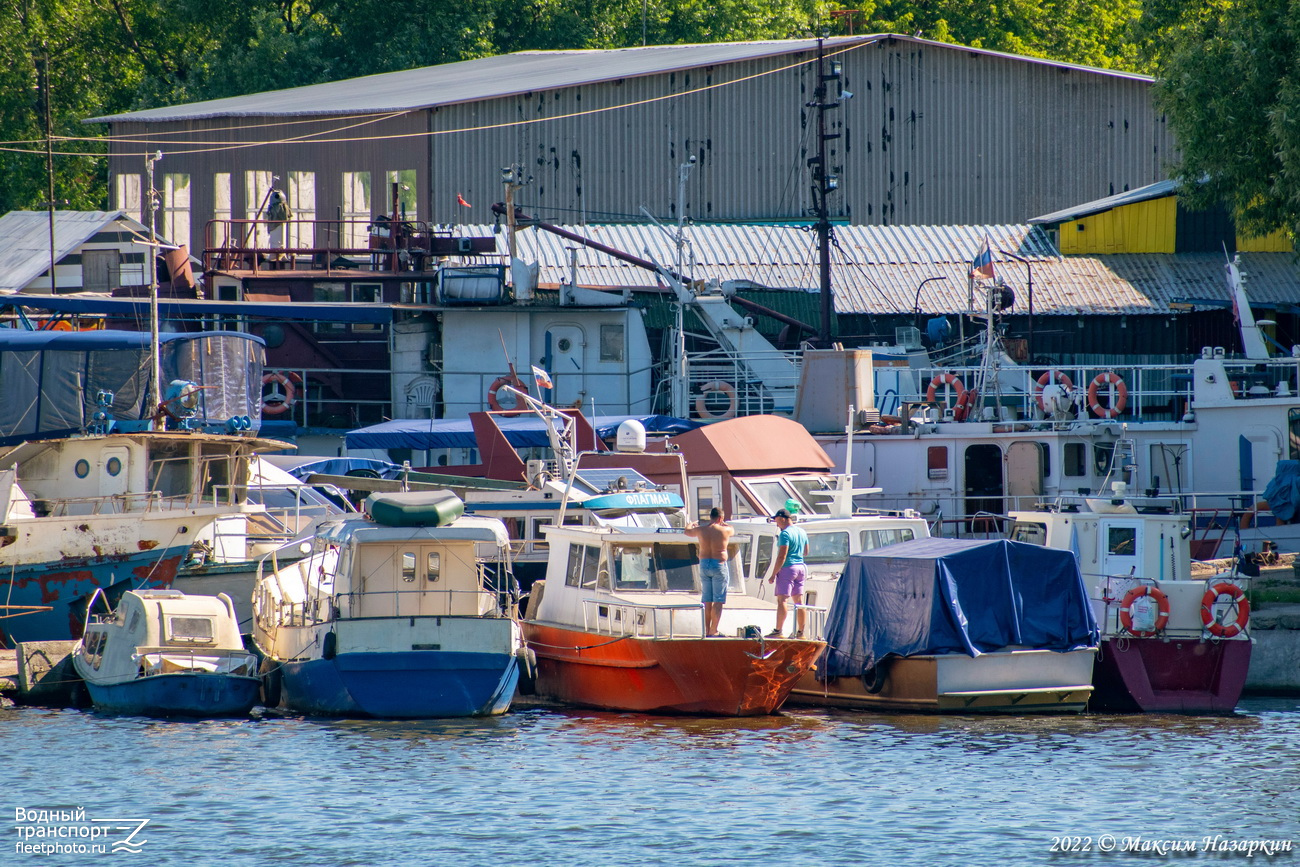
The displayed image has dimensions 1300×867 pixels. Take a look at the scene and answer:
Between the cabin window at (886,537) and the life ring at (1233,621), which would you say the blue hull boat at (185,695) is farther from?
the life ring at (1233,621)

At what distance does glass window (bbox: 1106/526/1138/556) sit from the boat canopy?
45.8 feet

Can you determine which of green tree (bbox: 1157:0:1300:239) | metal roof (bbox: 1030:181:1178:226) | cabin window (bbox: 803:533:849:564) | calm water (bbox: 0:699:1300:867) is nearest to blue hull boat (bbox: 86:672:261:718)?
calm water (bbox: 0:699:1300:867)

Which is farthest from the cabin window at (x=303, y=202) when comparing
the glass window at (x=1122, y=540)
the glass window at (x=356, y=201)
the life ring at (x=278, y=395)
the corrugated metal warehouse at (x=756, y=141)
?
the glass window at (x=1122, y=540)

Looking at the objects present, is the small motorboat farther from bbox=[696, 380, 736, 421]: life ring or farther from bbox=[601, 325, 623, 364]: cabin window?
bbox=[601, 325, 623, 364]: cabin window

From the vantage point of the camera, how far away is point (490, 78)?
50844 mm

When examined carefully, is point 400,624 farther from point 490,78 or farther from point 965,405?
point 490,78

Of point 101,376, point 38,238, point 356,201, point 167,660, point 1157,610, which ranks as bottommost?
point 167,660

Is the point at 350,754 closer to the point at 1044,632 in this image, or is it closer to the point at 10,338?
the point at 1044,632

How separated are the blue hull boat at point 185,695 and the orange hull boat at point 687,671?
4.50 metres

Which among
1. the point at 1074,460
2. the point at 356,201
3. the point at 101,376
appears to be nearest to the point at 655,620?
the point at 1074,460

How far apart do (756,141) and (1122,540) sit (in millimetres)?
24340

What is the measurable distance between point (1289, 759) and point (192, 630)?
1453 cm

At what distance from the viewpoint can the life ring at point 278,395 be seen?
35344mm

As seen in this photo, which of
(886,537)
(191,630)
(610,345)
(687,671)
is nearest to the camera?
(687,671)
